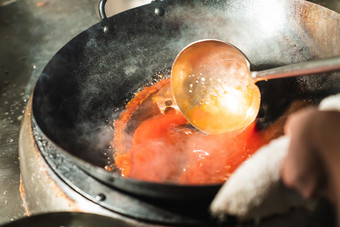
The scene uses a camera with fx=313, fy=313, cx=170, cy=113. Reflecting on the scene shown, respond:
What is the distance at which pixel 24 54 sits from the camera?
372 centimetres

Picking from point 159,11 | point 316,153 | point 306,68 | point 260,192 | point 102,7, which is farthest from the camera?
point 159,11

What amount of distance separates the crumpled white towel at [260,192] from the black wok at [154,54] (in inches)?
36.3

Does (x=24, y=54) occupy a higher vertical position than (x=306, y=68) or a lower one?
lower

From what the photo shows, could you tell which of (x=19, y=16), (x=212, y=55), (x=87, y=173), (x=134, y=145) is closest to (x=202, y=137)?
(x=134, y=145)

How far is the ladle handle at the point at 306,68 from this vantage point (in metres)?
1.31

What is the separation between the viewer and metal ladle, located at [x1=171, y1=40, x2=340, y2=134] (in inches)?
79.5

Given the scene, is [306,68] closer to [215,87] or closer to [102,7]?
[215,87]

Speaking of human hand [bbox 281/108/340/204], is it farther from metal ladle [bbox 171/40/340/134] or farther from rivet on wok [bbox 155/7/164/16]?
rivet on wok [bbox 155/7/164/16]

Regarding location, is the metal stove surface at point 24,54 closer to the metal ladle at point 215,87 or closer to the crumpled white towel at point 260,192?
the crumpled white towel at point 260,192

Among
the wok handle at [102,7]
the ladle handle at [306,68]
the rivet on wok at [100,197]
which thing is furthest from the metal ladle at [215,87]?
the rivet on wok at [100,197]

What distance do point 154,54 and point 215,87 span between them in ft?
2.28

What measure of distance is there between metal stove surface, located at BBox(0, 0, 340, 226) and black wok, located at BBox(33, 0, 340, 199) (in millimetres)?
403

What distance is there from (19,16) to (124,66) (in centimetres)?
287

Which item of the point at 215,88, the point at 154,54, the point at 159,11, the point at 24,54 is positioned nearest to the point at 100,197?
the point at 215,88
